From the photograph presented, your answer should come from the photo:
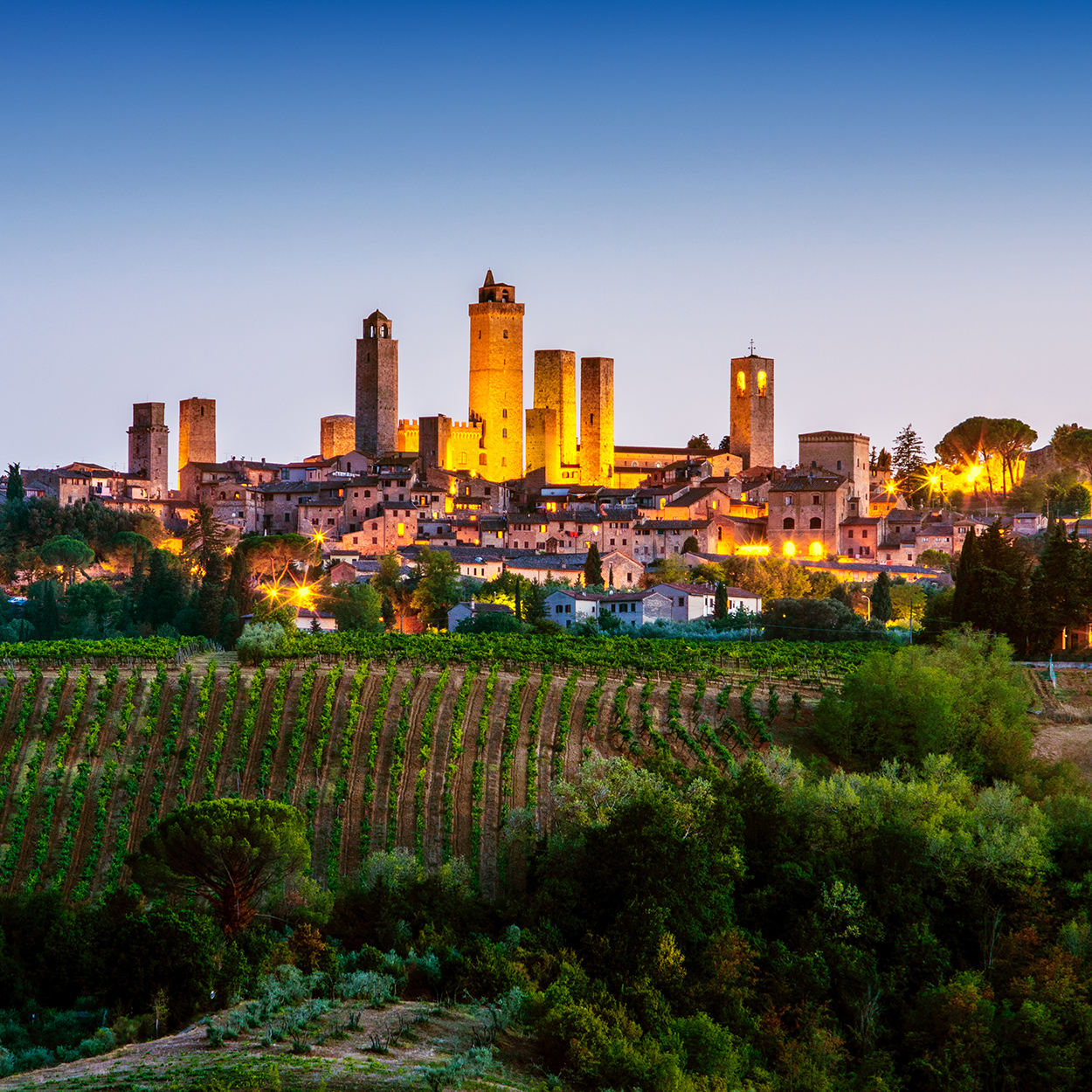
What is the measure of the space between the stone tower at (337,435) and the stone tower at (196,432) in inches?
218

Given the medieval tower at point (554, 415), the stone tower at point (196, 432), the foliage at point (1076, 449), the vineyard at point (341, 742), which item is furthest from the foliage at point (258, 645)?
the foliage at point (1076, 449)

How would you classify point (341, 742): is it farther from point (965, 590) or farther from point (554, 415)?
point (554, 415)

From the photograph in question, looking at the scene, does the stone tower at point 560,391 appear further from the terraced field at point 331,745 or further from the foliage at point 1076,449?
the terraced field at point 331,745

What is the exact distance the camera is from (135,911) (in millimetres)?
18578

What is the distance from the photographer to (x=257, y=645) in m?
31.0

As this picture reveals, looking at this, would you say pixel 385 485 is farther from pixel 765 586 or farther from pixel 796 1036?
pixel 796 1036

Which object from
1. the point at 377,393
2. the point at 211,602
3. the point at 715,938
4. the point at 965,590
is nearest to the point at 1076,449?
the point at 377,393

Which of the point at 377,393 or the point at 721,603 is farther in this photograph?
the point at 377,393

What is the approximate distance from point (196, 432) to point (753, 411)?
Result: 90.0 ft

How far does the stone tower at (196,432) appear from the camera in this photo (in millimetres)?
76562

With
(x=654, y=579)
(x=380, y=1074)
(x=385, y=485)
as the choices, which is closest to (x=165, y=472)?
(x=385, y=485)

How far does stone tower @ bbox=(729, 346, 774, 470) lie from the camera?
76875 millimetres

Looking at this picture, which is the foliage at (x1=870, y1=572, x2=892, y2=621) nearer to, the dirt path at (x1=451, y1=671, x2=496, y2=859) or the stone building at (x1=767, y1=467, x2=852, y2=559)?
the stone building at (x1=767, y1=467, x2=852, y2=559)

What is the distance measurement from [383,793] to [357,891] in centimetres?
Result: 463
